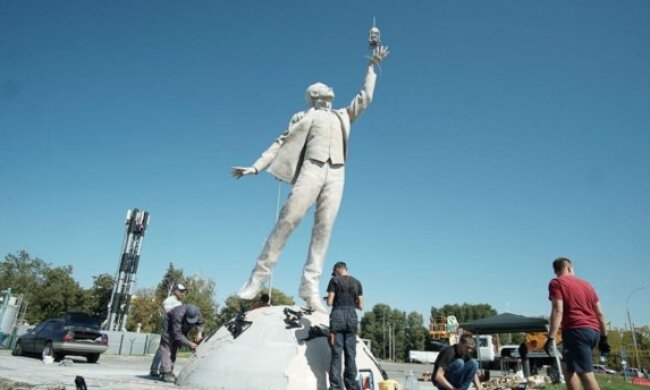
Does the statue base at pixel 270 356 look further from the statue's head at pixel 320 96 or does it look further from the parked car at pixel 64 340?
the parked car at pixel 64 340

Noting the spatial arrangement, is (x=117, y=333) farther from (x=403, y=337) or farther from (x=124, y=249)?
(x=403, y=337)

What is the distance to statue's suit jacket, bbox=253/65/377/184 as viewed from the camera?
274 inches

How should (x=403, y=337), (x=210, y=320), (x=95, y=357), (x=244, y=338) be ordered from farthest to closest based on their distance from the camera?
1. (x=403, y=337)
2. (x=210, y=320)
3. (x=95, y=357)
4. (x=244, y=338)

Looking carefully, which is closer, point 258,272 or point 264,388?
point 264,388

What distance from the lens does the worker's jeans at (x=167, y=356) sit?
235 inches

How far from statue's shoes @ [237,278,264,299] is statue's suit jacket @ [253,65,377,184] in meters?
1.68

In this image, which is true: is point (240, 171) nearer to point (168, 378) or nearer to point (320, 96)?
point (320, 96)

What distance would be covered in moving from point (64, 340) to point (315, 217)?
33.9ft

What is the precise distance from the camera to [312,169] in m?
6.63

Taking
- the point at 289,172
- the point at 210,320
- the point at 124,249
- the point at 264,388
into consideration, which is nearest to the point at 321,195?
the point at 289,172

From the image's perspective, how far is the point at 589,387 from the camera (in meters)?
4.45

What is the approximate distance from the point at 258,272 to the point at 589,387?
4277 millimetres

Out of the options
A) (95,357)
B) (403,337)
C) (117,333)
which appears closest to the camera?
(95,357)

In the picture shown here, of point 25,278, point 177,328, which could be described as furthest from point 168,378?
point 25,278
